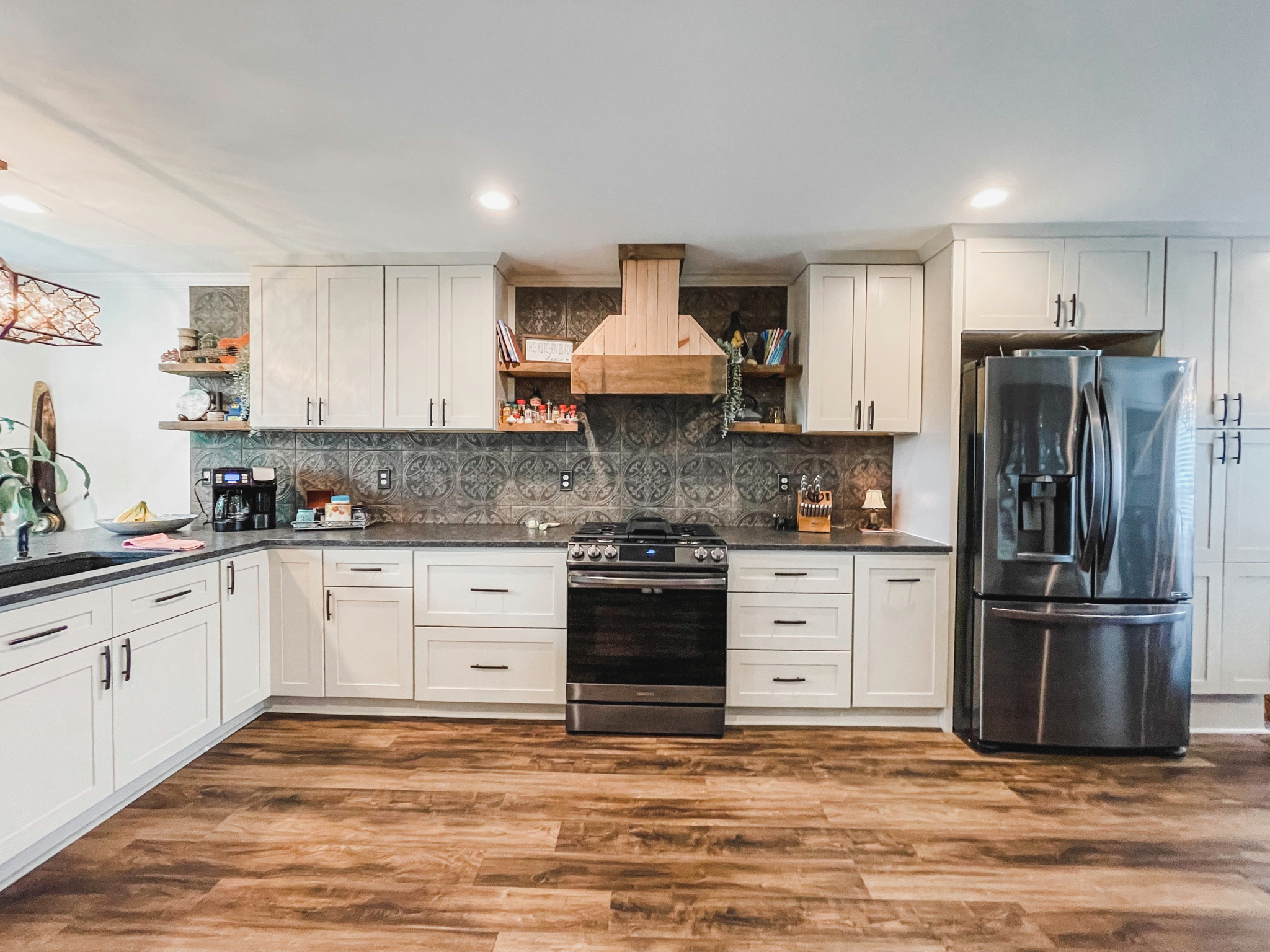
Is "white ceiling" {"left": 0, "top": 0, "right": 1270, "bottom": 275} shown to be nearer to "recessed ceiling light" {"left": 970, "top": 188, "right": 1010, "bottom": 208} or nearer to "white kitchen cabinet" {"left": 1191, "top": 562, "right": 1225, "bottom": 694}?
"recessed ceiling light" {"left": 970, "top": 188, "right": 1010, "bottom": 208}

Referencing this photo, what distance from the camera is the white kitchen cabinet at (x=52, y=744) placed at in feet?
5.31

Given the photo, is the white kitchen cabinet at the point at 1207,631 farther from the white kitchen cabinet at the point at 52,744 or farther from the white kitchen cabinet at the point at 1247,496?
the white kitchen cabinet at the point at 52,744

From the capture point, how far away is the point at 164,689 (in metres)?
2.17

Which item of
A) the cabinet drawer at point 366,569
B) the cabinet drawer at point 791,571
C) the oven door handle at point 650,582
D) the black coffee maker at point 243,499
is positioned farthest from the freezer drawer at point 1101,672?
the black coffee maker at point 243,499

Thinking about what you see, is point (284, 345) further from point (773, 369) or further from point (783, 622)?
point (783, 622)

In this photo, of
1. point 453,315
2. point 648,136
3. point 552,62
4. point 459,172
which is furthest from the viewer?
point 453,315

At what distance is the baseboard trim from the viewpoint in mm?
1722

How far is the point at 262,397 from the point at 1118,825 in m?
4.34

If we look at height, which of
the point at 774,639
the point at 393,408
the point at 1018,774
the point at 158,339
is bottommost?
the point at 1018,774

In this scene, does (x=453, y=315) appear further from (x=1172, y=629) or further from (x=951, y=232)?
(x=1172, y=629)

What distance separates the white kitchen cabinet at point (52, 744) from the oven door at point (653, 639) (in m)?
1.73

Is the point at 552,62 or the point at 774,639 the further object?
the point at 774,639

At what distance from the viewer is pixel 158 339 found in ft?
11.4

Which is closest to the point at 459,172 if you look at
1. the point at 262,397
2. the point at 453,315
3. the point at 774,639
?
the point at 453,315
